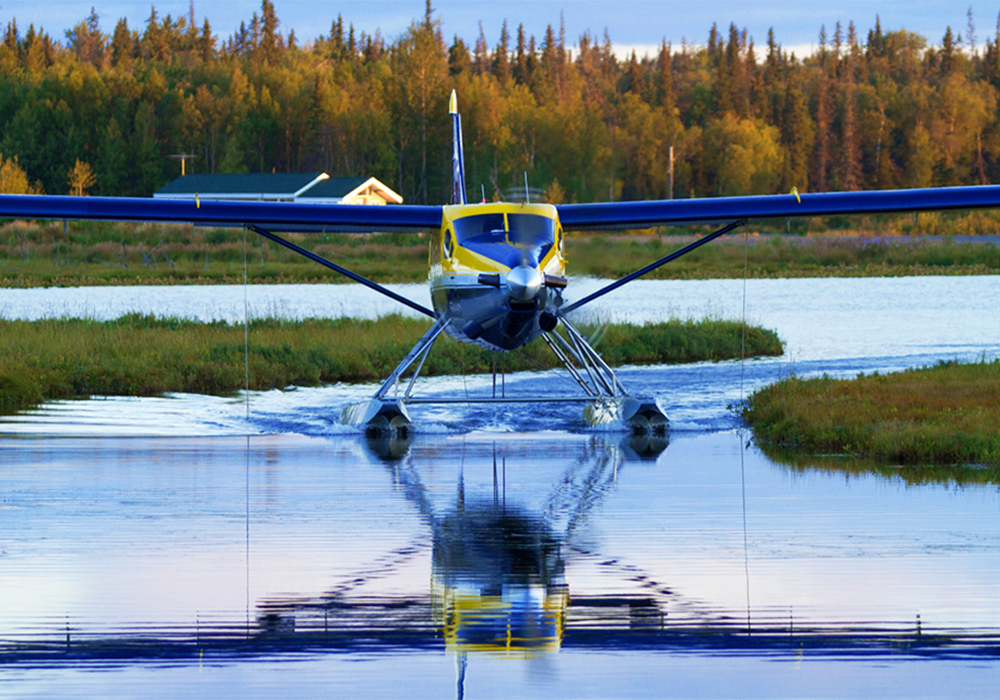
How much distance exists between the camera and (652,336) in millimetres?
24266

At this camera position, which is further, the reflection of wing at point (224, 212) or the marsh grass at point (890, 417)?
the reflection of wing at point (224, 212)

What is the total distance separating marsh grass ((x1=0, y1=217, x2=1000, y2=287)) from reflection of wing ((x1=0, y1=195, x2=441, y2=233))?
27.0m

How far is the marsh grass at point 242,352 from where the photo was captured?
57.8ft

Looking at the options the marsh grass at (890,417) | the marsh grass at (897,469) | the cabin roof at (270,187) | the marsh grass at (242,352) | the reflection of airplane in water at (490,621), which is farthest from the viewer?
the cabin roof at (270,187)

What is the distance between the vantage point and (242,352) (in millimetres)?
20000

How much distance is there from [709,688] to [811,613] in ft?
4.21

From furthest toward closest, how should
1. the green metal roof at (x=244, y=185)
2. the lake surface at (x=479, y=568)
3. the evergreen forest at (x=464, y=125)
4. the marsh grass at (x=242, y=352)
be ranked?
the evergreen forest at (x=464, y=125)
the green metal roof at (x=244, y=185)
the marsh grass at (x=242, y=352)
the lake surface at (x=479, y=568)

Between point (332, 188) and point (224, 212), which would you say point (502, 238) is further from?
point (332, 188)

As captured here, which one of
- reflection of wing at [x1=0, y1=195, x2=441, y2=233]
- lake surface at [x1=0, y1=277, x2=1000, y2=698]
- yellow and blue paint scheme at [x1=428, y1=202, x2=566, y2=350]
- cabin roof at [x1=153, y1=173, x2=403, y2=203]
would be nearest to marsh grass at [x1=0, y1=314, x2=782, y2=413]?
reflection of wing at [x1=0, y1=195, x2=441, y2=233]

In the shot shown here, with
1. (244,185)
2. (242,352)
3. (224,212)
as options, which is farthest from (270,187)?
(224,212)

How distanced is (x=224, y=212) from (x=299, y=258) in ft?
126

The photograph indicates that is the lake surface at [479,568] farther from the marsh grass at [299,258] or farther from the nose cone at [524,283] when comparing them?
the marsh grass at [299,258]

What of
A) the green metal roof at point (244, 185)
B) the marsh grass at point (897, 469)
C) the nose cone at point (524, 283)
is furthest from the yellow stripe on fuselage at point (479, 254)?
the green metal roof at point (244, 185)

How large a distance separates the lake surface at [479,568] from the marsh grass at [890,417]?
68 centimetres
